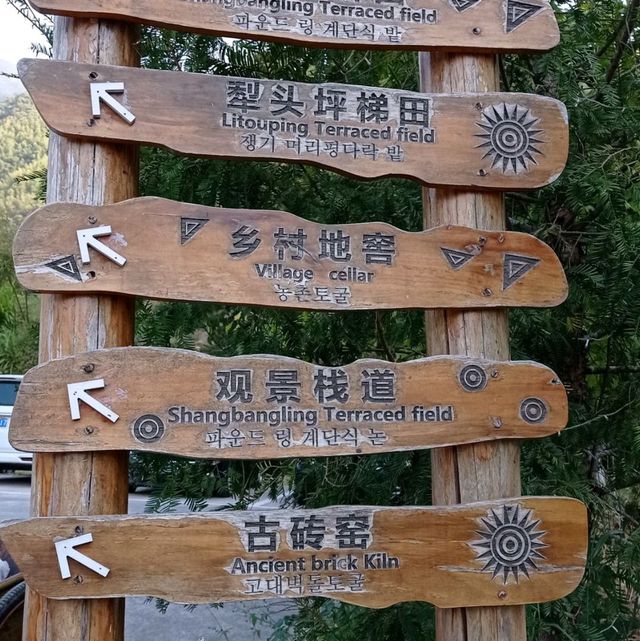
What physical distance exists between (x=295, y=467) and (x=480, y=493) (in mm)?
862

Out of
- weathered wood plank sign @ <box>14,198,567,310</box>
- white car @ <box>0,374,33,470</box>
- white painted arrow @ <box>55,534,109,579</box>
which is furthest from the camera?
white car @ <box>0,374,33,470</box>

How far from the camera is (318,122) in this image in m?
1.91

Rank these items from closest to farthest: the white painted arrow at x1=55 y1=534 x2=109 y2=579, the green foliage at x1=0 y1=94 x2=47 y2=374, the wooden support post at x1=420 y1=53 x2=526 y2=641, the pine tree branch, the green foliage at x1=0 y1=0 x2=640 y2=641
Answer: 1. the white painted arrow at x1=55 y1=534 x2=109 y2=579
2. the wooden support post at x1=420 y1=53 x2=526 y2=641
3. the green foliage at x1=0 y1=0 x2=640 y2=641
4. the pine tree branch
5. the green foliage at x1=0 y1=94 x2=47 y2=374

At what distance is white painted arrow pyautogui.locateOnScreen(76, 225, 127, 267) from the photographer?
172 cm

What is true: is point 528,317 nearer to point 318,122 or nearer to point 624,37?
point 318,122

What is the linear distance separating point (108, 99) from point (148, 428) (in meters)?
0.88

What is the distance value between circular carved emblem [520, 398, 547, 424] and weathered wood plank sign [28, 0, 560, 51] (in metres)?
1.07

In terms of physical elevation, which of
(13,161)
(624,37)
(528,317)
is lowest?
→ (528,317)

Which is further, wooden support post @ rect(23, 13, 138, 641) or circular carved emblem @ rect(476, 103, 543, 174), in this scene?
circular carved emblem @ rect(476, 103, 543, 174)

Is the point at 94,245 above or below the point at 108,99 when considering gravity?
below

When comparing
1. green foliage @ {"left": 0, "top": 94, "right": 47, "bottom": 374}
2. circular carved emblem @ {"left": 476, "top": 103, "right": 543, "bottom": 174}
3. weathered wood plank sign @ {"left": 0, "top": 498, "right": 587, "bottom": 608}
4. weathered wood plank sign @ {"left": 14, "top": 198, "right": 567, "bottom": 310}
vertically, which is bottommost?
weathered wood plank sign @ {"left": 0, "top": 498, "right": 587, "bottom": 608}

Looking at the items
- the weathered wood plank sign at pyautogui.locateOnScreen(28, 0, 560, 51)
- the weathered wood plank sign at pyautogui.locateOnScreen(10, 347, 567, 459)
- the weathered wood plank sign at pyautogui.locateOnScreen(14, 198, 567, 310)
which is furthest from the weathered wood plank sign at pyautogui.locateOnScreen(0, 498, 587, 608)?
the weathered wood plank sign at pyautogui.locateOnScreen(28, 0, 560, 51)

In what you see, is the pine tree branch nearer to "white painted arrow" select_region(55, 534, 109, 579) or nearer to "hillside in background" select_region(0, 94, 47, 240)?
"white painted arrow" select_region(55, 534, 109, 579)

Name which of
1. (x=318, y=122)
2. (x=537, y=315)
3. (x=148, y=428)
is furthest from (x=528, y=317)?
(x=148, y=428)
